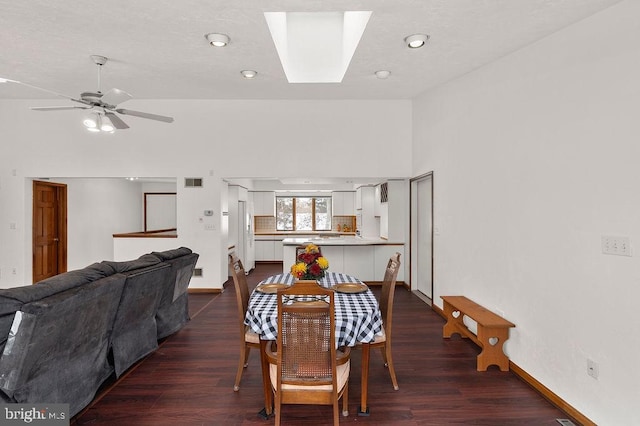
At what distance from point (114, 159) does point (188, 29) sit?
3525 mm

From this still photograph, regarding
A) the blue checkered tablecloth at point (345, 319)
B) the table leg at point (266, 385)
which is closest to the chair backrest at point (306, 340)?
the blue checkered tablecloth at point (345, 319)

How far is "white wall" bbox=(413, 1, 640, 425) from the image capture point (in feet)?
7.11

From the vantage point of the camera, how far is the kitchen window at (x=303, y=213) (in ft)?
33.1

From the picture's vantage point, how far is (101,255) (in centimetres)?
749

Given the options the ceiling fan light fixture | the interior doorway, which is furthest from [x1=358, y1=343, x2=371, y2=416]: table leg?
the ceiling fan light fixture

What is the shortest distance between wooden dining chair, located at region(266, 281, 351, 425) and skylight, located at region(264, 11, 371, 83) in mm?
2668

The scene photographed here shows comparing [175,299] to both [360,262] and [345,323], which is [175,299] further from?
[360,262]

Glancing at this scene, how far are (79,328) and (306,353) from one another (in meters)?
1.60

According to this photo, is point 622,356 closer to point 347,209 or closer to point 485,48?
point 485,48

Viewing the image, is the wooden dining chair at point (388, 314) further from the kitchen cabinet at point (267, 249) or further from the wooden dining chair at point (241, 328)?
the kitchen cabinet at point (267, 249)

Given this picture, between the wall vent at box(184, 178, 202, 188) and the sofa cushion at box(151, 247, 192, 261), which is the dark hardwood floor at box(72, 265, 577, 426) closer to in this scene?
the sofa cushion at box(151, 247, 192, 261)

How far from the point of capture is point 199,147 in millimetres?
5711

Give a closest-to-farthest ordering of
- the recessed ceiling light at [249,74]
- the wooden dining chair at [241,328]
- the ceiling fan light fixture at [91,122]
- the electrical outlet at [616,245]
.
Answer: the electrical outlet at [616,245] < the wooden dining chair at [241,328] < the ceiling fan light fixture at [91,122] < the recessed ceiling light at [249,74]

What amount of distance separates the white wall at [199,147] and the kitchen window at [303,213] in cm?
436
